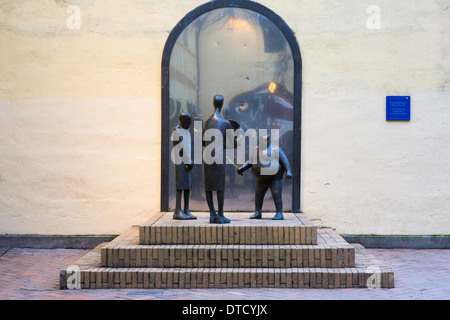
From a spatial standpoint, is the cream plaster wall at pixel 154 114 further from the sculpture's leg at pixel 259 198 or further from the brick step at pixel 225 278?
the brick step at pixel 225 278

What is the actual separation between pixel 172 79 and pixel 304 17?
220cm

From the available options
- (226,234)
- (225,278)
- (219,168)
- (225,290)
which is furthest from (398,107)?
(225,290)

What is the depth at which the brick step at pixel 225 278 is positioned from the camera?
6.25m

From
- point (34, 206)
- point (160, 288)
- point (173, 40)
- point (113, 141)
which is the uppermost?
point (173, 40)

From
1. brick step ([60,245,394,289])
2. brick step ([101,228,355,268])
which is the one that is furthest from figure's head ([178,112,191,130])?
brick step ([60,245,394,289])

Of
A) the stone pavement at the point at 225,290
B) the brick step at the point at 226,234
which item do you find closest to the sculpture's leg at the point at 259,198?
the brick step at the point at 226,234

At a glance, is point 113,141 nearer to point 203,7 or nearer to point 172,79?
point 172,79

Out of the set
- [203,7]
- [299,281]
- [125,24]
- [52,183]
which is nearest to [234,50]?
[203,7]

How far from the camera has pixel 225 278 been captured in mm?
6297

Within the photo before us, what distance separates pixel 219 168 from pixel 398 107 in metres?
3.29

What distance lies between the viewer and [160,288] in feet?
20.6

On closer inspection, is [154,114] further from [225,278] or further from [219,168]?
[225,278]

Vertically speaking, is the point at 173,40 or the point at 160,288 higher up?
the point at 173,40

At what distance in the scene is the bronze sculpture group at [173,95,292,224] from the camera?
7.03 meters
